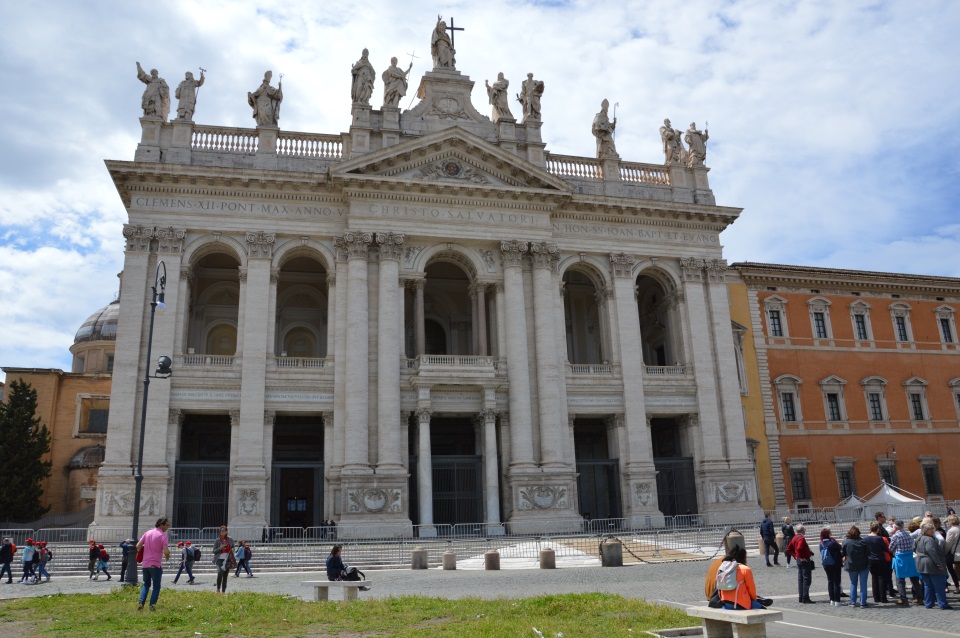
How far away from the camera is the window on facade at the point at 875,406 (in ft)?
141

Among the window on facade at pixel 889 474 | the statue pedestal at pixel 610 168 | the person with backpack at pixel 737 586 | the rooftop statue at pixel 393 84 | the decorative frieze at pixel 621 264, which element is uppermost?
the rooftop statue at pixel 393 84

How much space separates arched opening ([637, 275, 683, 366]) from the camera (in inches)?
1526

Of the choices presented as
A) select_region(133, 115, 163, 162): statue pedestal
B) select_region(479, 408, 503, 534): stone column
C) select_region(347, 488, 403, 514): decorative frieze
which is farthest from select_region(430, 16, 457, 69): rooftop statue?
select_region(347, 488, 403, 514): decorative frieze

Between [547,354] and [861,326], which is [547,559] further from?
[861,326]

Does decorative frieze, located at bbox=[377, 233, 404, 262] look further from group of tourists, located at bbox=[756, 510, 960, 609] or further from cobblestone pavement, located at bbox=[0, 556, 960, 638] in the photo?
group of tourists, located at bbox=[756, 510, 960, 609]

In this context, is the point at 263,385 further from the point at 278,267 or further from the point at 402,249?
the point at 402,249

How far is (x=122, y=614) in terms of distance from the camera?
1273cm

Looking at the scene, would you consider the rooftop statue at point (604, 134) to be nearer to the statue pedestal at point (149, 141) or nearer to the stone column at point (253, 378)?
the stone column at point (253, 378)

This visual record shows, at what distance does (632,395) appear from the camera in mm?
35562

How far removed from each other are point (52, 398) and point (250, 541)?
1003 inches

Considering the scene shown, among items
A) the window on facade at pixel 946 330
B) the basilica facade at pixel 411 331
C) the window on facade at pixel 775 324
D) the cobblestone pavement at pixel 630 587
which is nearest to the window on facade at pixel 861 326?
the window on facade at pixel 775 324

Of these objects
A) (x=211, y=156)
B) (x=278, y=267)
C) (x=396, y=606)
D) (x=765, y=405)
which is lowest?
(x=396, y=606)

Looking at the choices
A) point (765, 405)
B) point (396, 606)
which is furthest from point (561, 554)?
point (765, 405)

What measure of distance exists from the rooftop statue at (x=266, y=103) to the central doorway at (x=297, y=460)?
1338 cm
